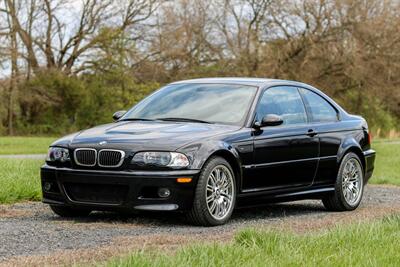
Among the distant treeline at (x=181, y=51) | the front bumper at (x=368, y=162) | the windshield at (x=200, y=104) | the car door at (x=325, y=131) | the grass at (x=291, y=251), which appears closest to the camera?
the grass at (x=291, y=251)

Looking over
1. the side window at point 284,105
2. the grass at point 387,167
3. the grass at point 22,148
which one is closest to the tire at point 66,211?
the side window at point 284,105

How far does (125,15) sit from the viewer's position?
152ft

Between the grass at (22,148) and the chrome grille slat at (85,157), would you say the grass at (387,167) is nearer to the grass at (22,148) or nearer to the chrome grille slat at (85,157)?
the chrome grille slat at (85,157)

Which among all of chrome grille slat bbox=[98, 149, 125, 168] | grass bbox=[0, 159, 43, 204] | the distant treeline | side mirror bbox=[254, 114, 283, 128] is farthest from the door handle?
the distant treeline

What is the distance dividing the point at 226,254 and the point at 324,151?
456 centimetres

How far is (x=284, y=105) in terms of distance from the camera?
30.7 ft

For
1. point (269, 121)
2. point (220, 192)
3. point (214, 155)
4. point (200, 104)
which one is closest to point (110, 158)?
point (214, 155)

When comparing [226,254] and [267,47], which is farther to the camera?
[267,47]

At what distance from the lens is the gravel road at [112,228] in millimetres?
5902

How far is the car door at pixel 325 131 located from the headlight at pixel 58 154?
301 cm

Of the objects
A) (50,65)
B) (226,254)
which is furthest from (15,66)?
(226,254)

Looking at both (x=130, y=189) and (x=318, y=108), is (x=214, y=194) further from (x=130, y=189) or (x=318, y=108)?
(x=318, y=108)

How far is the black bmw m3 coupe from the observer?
766 centimetres

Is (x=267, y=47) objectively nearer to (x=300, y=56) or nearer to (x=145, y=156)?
(x=300, y=56)
